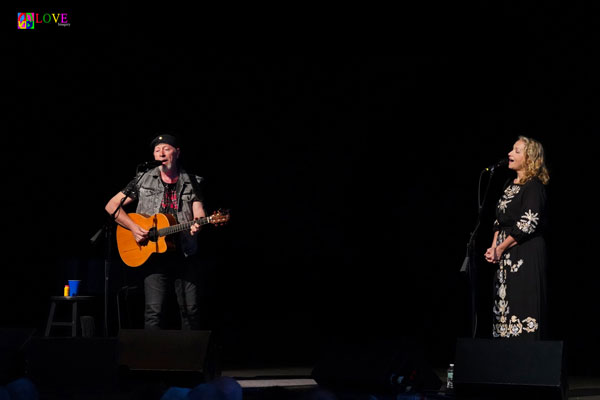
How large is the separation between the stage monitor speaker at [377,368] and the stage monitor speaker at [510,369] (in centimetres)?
19

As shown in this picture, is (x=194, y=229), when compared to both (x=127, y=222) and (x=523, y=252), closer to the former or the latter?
(x=127, y=222)

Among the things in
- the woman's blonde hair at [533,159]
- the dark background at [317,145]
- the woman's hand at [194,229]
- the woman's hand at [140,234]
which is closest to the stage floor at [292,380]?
the dark background at [317,145]

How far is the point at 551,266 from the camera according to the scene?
7.35 meters

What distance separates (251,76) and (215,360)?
3.63 metres

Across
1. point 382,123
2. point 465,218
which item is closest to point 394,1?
point 382,123

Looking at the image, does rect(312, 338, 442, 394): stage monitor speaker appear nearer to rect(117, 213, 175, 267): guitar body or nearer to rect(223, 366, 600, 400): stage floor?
rect(223, 366, 600, 400): stage floor

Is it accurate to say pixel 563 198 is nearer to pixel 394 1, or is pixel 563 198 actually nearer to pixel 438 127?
pixel 438 127

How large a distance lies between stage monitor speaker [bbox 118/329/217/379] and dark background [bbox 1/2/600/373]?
288cm

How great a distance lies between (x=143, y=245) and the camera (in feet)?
18.5

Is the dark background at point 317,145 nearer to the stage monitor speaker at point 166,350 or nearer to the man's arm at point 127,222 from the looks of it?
the man's arm at point 127,222

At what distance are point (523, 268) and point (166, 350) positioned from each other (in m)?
2.26

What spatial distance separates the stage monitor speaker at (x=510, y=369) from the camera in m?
4.06

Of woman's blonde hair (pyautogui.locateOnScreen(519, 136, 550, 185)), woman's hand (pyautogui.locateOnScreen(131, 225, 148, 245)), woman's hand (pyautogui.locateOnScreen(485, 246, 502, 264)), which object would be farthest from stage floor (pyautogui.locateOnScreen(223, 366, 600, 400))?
woman's blonde hair (pyautogui.locateOnScreen(519, 136, 550, 185))

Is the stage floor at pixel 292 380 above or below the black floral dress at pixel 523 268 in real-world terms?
below
